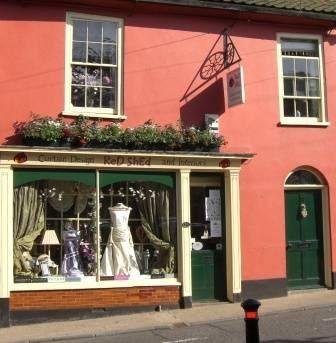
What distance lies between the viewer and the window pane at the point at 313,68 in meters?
12.8

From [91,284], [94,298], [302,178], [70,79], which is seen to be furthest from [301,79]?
[94,298]

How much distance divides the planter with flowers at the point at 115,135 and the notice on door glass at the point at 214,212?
95 centimetres

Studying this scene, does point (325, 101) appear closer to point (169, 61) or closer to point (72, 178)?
point (169, 61)

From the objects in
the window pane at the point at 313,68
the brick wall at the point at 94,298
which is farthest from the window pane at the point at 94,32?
the brick wall at the point at 94,298

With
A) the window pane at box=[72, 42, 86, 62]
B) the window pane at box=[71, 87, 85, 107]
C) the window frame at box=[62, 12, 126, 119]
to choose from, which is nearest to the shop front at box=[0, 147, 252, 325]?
the window frame at box=[62, 12, 126, 119]

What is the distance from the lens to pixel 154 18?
1174 centimetres

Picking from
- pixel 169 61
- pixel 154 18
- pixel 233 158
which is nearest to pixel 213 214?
pixel 233 158

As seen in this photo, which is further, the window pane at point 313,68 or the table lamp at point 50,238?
the window pane at point 313,68

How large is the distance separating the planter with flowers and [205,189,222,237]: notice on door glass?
95cm

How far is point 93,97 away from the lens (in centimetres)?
1132

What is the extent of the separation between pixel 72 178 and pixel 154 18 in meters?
3.56

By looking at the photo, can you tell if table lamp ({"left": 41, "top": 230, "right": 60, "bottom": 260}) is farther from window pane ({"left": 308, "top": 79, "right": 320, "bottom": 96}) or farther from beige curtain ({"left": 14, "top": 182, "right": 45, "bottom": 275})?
window pane ({"left": 308, "top": 79, "right": 320, "bottom": 96})

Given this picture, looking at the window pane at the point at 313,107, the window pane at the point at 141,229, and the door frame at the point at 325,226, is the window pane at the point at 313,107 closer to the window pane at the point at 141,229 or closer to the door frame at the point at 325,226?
the door frame at the point at 325,226

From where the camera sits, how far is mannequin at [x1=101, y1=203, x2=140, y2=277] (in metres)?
11.0
